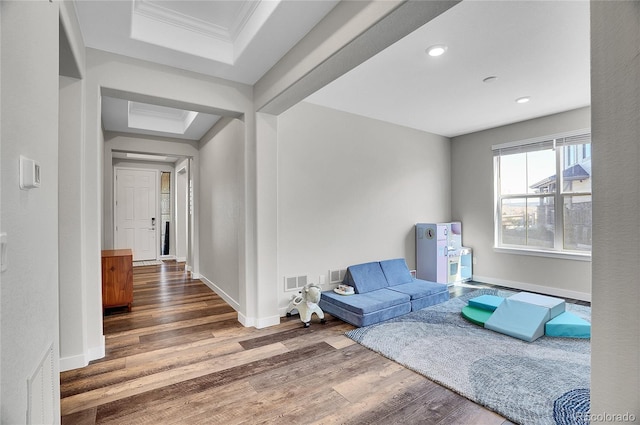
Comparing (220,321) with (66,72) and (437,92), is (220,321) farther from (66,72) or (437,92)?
(437,92)

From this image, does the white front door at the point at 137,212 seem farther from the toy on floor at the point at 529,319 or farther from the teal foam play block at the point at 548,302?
the teal foam play block at the point at 548,302

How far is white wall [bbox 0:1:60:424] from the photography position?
0.93 m

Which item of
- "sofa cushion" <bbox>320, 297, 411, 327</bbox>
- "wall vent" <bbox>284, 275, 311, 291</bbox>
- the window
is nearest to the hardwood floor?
"sofa cushion" <bbox>320, 297, 411, 327</bbox>

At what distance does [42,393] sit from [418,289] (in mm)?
3669

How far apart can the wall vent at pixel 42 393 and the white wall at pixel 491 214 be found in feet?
18.5

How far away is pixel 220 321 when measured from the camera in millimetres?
3506

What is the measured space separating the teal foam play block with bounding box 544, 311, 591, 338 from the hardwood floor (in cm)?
167

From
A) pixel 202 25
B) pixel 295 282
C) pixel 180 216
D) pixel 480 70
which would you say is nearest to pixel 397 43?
pixel 480 70

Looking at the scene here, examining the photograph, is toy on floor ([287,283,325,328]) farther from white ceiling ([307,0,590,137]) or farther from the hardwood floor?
white ceiling ([307,0,590,137])

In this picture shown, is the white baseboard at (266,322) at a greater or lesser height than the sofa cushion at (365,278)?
lesser

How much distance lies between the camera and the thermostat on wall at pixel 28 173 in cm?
104

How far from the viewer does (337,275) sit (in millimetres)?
4145

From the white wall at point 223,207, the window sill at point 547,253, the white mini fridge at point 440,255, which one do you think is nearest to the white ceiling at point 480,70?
the white wall at point 223,207

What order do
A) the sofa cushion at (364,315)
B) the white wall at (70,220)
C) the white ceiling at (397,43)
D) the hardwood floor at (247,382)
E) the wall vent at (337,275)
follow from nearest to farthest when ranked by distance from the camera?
the hardwood floor at (247,382), the white ceiling at (397,43), the white wall at (70,220), the sofa cushion at (364,315), the wall vent at (337,275)
